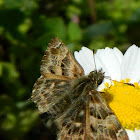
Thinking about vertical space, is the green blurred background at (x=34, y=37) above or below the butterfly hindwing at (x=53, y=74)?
above

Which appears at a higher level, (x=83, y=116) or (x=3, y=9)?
(x=3, y=9)

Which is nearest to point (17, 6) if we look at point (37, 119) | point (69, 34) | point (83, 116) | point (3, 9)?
point (3, 9)

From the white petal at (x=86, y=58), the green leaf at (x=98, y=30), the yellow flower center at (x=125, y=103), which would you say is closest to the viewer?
the yellow flower center at (x=125, y=103)

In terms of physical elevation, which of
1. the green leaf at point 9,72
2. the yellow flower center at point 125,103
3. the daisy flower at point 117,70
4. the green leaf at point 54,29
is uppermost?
the green leaf at point 54,29

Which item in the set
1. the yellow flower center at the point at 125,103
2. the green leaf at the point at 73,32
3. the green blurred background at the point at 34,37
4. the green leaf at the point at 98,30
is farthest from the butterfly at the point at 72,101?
the green leaf at the point at 98,30

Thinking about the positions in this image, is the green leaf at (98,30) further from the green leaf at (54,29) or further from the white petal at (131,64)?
the white petal at (131,64)

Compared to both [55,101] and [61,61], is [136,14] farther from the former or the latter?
[55,101]
